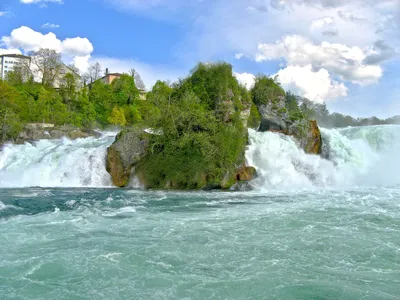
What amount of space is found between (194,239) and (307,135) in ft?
62.7

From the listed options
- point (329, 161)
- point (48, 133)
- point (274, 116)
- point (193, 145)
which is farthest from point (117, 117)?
point (329, 161)

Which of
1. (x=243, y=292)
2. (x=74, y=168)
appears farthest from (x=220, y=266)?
(x=74, y=168)

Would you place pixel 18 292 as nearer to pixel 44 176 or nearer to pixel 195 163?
pixel 195 163

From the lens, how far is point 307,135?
2919 cm

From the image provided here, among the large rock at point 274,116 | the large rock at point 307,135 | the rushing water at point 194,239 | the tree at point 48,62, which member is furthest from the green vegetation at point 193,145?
the tree at point 48,62

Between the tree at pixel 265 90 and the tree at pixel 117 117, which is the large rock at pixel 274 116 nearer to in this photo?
the tree at pixel 265 90

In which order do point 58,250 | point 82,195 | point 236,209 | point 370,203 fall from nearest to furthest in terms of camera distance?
point 58,250
point 236,209
point 370,203
point 82,195

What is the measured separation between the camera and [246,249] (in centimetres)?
1128

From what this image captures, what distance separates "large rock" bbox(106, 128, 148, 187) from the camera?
80.4 ft

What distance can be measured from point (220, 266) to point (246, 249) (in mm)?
1567

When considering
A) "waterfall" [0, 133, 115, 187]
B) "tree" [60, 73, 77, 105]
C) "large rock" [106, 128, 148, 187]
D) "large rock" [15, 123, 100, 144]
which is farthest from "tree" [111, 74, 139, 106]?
"large rock" [106, 128, 148, 187]

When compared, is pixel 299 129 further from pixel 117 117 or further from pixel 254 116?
pixel 117 117

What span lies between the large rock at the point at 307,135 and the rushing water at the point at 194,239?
3.72 metres

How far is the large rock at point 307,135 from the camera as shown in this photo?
95.0ft
